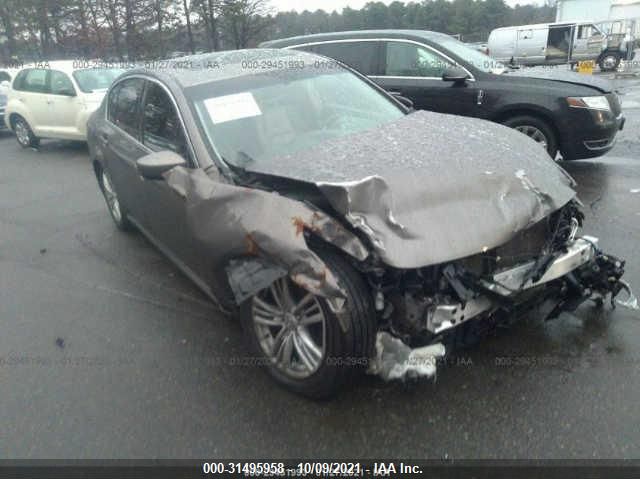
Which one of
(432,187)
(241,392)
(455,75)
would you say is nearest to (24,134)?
(455,75)

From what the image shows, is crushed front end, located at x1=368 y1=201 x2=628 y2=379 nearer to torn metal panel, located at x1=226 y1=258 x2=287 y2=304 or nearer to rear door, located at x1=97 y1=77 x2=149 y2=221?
torn metal panel, located at x1=226 y1=258 x2=287 y2=304

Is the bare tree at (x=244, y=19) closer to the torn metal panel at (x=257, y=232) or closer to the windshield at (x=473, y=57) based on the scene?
the windshield at (x=473, y=57)

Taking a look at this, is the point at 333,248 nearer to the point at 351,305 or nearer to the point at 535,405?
the point at 351,305

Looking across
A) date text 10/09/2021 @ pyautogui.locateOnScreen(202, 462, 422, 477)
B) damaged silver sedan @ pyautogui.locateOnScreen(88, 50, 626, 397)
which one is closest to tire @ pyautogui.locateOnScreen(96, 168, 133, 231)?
damaged silver sedan @ pyautogui.locateOnScreen(88, 50, 626, 397)

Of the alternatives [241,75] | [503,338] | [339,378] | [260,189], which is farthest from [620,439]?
[241,75]

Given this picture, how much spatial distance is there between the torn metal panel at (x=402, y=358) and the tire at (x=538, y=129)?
451 centimetres

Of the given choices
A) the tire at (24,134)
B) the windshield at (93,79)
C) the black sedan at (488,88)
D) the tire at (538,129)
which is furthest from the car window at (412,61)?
the tire at (24,134)

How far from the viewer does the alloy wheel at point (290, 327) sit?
2.48 meters

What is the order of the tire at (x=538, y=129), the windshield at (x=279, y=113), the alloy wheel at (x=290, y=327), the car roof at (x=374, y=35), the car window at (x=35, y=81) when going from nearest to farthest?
the alloy wheel at (x=290, y=327) → the windshield at (x=279, y=113) → the tire at (x=538, y=129) → the car roof at (x=374, y=35) → the car window at (x=35, y=81)

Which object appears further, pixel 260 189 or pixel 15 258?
pixel 15 258

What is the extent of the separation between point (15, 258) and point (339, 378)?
3.93 m

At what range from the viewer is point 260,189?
2.66 metres

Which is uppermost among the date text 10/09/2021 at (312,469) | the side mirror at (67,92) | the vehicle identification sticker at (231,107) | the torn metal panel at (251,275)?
the vehicle identification sticker at (231,107)

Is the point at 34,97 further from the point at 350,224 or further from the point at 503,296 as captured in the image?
the point at 503,296
